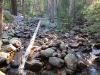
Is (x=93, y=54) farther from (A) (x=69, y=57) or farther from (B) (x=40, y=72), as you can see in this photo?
(B) (x=40, y=72)

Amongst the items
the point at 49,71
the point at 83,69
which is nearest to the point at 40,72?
the point at 49,71

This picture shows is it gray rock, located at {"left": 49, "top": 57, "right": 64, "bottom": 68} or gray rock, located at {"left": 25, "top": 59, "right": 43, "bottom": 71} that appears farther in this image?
gray rock, located at {"left": 49, "top": 57, "right": 64, "bottom": 68}

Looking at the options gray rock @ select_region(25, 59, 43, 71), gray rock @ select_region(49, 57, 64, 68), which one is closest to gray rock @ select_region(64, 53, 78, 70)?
gray rock @ select_region(49, 57, 64, 68)

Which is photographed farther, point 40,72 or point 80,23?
point 80,23

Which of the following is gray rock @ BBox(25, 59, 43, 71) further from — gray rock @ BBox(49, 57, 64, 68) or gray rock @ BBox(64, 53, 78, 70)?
gray rock @ BBox(64, 53, 78, 70)

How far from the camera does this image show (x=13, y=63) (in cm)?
596

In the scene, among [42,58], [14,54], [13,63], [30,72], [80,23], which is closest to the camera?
[30,72]

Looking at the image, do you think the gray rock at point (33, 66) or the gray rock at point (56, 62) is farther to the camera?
the gray rock at point (56, 62)

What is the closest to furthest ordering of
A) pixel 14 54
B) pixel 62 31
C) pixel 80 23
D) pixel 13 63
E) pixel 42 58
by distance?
pixel 13 63 < pixel 42 58 < pixel 14 54 < pixel 62 31 < pixel 80 23

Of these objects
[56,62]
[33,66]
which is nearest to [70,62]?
[56,62]

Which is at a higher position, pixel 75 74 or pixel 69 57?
pixel 69 57

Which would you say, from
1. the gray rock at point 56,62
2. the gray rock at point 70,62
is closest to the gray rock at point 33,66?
the gray rock at point 56,62

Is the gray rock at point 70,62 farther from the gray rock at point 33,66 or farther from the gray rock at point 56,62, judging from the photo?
the gray rock at point 33,66

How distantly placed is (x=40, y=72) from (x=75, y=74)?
1207mm
